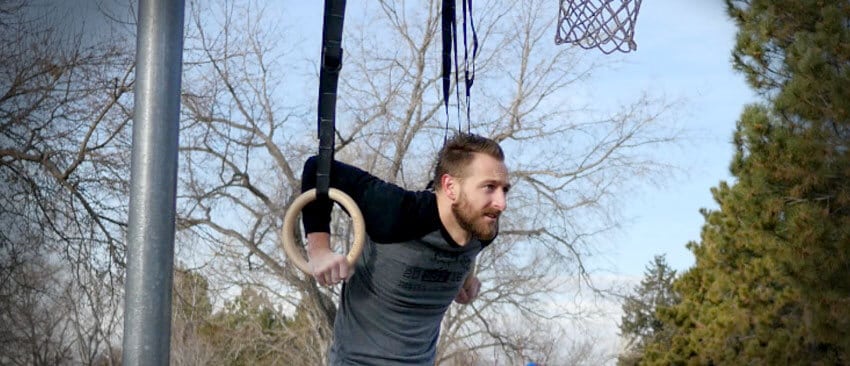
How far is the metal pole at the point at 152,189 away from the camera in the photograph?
9.55ft

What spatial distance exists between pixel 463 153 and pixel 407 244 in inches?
12.2

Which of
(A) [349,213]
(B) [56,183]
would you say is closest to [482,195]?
(A) [349,213]

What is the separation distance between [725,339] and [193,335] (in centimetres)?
684

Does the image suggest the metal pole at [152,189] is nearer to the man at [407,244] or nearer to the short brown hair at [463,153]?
the man at [407,244]

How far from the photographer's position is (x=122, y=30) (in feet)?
35.1

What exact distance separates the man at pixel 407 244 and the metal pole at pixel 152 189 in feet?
1.36

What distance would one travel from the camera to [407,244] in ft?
9.86

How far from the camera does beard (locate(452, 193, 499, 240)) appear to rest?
2928mm

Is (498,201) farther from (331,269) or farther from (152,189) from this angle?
Result: (152,189)

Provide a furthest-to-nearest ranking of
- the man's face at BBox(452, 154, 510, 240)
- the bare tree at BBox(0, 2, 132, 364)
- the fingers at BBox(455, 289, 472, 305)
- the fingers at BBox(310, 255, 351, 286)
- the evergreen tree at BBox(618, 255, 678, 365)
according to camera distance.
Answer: the evergreen tree at BBox(618, 255, 678, 365), the bare tree at BBox(0, 2, 132, 364), the fingers at BBox(455, 289, 472, 305), the man's face at BBox(452, 154, 510, 240), the fingers at BBox(310, 255, 351, 286)

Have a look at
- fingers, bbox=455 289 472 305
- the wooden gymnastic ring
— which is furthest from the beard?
fingers, bbox=455 289 472 305

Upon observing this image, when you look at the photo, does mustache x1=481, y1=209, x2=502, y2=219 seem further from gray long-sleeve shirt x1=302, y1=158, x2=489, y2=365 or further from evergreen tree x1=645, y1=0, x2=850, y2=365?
evergreen tree x1=645, y1=0, x2=850, y2=365

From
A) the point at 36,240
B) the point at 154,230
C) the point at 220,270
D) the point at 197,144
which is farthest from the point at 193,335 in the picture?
the point at 154,230

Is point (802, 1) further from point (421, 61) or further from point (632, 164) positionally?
point (421, 61)
